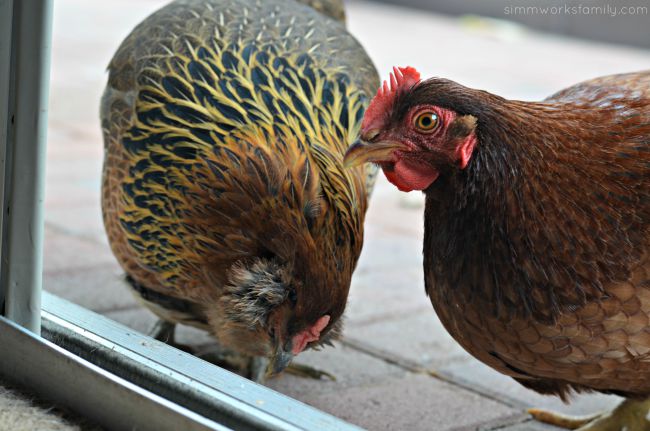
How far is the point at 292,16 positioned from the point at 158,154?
2.59 ft

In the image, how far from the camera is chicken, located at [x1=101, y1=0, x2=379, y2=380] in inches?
112

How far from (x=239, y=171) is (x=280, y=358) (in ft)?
1.89

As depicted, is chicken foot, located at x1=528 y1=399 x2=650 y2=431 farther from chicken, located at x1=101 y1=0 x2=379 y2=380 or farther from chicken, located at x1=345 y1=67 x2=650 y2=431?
chicken, located at x1=101 y1=0 x2=379 y2=380

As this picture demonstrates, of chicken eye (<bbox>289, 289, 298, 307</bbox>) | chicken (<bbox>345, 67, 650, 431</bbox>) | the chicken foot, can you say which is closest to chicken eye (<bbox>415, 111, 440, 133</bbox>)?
chicken (<bbox>345, 67, 650, 431</bbox>)

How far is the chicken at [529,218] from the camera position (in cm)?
246

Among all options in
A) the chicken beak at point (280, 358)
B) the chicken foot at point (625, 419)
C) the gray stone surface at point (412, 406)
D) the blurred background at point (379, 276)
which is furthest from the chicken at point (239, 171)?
the chicken foot at point (625, 419)

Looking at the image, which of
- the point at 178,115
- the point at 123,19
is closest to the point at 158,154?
the point at 178,115

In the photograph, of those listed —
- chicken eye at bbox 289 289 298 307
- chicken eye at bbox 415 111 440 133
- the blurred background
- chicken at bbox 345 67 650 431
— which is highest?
chicken eye at bbox 415 111 440 133

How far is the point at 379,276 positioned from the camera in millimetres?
4715

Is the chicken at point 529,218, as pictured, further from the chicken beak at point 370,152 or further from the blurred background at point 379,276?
the blurred background at point 379,276

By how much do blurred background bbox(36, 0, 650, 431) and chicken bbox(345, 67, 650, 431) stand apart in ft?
2.43

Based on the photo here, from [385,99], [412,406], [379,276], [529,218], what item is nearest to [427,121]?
[385,99]

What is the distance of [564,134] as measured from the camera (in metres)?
2.56

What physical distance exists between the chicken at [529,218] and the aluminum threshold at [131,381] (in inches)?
22.1
